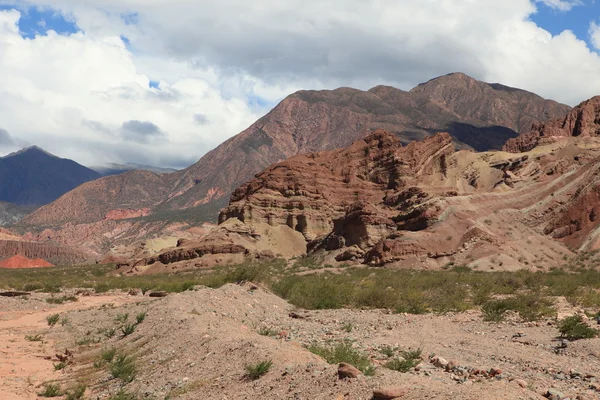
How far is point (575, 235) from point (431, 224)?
12.7 m

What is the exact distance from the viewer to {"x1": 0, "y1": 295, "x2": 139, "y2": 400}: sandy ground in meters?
12.0

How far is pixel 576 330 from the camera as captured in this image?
14484mm

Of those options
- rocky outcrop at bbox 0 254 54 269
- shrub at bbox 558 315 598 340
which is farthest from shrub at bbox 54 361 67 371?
rocky outcrop at bbox 0 254 54 269

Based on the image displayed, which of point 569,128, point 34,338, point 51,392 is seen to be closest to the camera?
point 51,392

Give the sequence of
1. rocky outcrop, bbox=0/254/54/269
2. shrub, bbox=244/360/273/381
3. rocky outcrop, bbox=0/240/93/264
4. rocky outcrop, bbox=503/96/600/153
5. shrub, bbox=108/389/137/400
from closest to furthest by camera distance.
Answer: shrub, bbox=244/360/273/381 → shrub, bbox=108/389/137/400 → rocky outcrop, bbox=503/96/600/153 → rocky outcrop, bbox=0/254/54/269 → rocky outcrop, bbox=0/240/93/264

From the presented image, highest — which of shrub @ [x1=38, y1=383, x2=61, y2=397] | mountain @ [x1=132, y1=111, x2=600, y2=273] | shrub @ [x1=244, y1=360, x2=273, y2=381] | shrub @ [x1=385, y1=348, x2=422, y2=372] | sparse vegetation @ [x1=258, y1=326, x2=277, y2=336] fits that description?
mountain @ [x1=132, y1=111, x2=600, y2=273]

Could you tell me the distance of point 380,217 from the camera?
188 feet

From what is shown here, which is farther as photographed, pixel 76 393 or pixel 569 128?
pixel 569 128

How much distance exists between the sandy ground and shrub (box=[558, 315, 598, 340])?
12.9 m

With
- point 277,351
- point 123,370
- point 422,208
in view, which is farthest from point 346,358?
Answer: point 422,208

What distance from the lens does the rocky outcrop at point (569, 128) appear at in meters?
92.6

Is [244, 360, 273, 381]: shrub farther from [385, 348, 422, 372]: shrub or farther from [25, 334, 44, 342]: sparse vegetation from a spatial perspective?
[25, 334, 44, 342]: sparse vegetation

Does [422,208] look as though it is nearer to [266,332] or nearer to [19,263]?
[266,332]

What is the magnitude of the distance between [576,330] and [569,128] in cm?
9765
